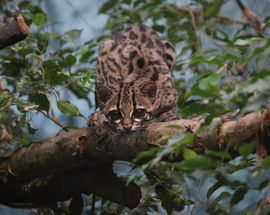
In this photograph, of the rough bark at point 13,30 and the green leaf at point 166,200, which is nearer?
the rough bark at point 13,30

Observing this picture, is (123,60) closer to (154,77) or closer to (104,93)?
(154,77)

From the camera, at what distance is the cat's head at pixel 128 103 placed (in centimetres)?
316

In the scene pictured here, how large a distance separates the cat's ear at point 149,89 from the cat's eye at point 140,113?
0.52 feet

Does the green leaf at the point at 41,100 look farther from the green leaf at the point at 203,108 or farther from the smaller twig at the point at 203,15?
the smaller twig at the point at 203,15

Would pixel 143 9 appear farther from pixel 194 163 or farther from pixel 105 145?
pixel 194 163

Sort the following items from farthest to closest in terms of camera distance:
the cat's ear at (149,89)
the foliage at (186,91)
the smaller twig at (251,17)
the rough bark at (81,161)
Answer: the smaller twig at (251,17), the cat's ear at (149,89), the rough bark at (81,161), the foliage at (186,91)

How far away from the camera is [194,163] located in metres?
1.68

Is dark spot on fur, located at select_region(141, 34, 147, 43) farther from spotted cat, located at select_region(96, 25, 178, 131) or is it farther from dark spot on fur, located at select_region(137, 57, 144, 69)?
dark spot on fur, located at select_region(137, 57, 144, 69)

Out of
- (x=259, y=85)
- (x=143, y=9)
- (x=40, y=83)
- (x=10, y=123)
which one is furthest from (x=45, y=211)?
(x=259, y=85)

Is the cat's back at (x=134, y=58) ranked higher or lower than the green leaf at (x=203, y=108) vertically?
lower

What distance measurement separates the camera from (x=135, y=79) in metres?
3.75

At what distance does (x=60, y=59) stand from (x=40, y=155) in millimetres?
1338

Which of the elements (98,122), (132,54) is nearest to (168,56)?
(132,54)

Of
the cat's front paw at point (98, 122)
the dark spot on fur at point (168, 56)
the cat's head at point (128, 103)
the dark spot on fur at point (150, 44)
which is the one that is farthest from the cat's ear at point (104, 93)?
the dark spot on fur at point (168, 56)
